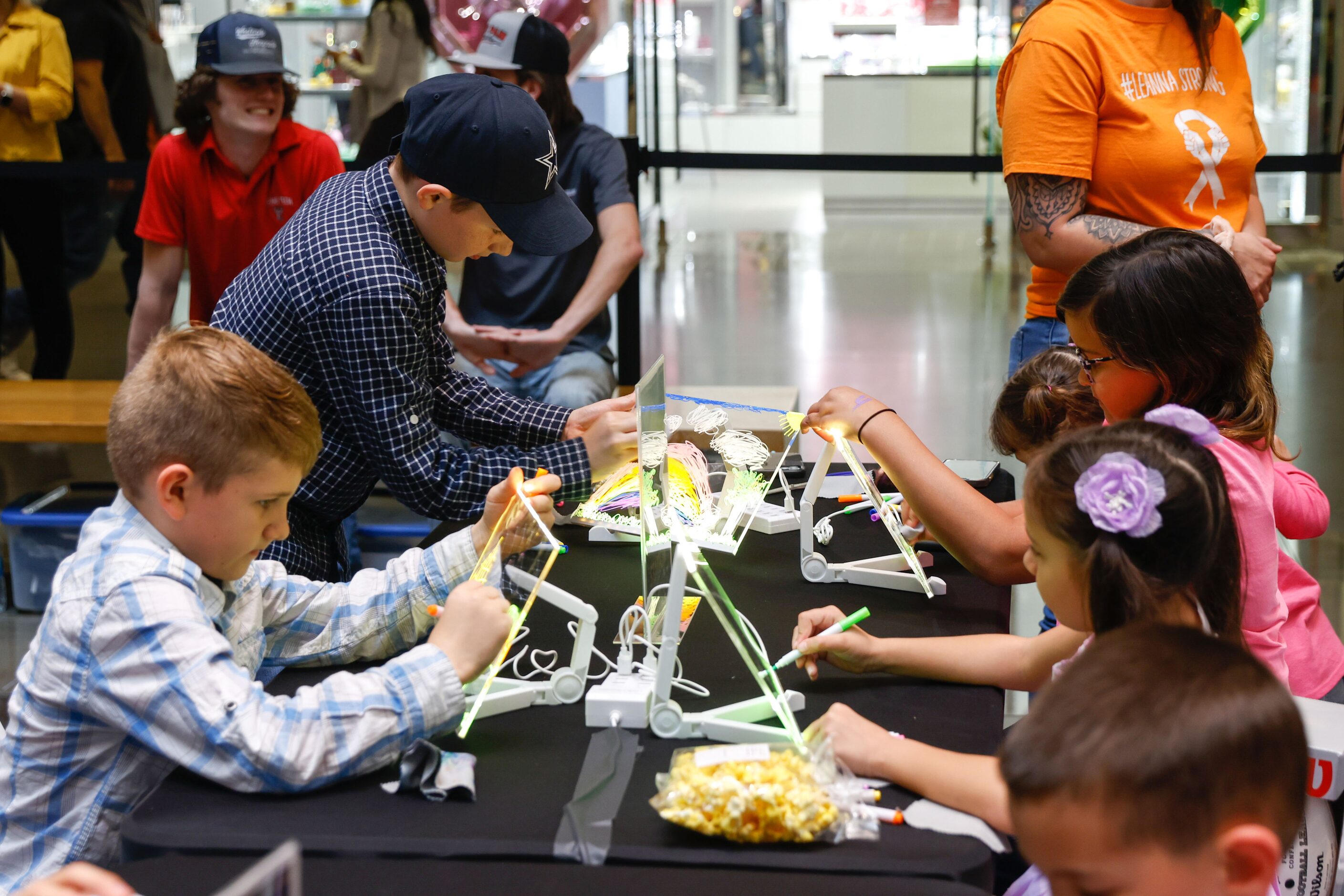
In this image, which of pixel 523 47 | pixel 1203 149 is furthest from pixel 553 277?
pixel 1203 149

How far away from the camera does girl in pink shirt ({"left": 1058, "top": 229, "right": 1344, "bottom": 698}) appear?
1553 millimetres

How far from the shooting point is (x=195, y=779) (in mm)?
1157

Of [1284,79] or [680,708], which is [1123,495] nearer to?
[680,708]

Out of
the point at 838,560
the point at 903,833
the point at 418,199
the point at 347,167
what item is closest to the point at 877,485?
the point at 838,560

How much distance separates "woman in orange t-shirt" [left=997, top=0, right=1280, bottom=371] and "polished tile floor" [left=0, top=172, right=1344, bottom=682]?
4.67ft

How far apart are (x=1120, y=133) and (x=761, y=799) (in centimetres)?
158

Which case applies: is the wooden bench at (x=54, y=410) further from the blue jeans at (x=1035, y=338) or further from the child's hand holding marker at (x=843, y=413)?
the blue jeans at (x=1035, y=338)

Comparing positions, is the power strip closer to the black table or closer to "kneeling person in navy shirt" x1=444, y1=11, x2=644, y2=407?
the black table

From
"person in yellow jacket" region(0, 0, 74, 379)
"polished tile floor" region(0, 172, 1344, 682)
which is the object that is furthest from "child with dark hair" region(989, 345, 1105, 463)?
"person in yellow jacket" region(0, 0, 74, 379)

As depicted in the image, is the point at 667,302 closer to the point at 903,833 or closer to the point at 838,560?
the point at 838,560

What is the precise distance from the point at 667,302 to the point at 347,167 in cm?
268

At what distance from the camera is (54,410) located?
3.42 m

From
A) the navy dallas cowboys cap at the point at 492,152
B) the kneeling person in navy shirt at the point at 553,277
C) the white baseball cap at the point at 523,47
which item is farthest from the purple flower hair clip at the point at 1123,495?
the white baseball cap at the point at 523,47

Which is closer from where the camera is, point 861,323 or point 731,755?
point 731,755
